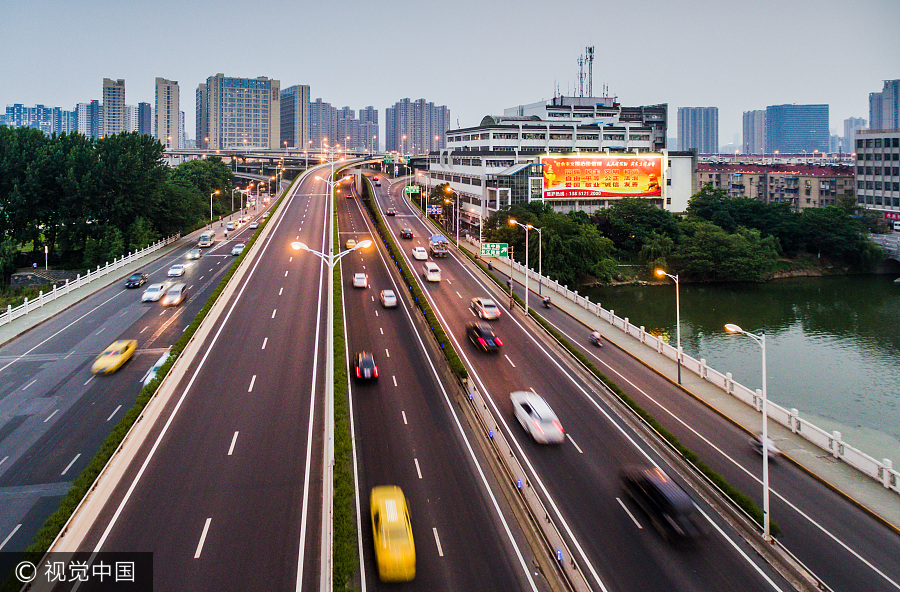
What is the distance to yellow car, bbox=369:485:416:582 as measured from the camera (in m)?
18.1

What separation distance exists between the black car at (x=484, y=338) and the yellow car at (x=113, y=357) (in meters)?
19.8

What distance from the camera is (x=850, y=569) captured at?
19062mm

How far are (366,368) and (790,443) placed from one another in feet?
66.8

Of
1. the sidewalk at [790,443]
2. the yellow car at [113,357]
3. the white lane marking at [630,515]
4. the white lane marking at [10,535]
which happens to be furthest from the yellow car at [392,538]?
the yellow car at [113,357]

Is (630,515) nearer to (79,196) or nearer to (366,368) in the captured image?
(366,368)

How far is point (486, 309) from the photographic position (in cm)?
4581

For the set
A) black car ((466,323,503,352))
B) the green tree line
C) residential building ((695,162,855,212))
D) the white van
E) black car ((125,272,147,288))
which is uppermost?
residential building ((695,162,855,212))

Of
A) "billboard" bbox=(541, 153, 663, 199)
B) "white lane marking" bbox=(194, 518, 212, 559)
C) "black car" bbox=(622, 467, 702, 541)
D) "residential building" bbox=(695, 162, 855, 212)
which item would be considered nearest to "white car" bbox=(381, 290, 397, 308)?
"black car" bbox=(622, 467, 702, 541)

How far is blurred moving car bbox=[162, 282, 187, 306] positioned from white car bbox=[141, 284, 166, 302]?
1.43ft

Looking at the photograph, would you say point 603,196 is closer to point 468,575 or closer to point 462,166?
point 462,166

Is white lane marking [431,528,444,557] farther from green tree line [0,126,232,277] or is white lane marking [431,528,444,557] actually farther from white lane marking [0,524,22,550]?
green tree line [0,126,232,277]

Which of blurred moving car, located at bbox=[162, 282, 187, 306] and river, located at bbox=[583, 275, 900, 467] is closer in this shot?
river, located at bbox=[583, 275, 900, 467]

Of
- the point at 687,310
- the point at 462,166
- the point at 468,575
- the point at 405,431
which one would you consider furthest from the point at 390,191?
the point at 468,575

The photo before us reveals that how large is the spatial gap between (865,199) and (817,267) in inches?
1410
